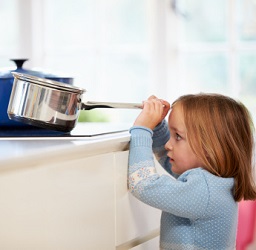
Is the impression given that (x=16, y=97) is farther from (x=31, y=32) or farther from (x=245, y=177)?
(x=31, y=32)

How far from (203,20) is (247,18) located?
210 mm

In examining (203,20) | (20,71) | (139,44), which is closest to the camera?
(20,71)

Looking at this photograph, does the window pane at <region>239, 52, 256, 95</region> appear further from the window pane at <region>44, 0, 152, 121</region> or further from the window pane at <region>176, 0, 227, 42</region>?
the window pane at <region>44, 0, 152, 121</region>

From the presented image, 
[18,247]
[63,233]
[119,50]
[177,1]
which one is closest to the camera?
[18,247]

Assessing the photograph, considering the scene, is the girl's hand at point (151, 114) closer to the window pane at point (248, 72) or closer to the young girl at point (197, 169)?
the young girl at point (197, 169)

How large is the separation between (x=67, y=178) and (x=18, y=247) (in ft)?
0.53

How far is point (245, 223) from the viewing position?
2223 mm

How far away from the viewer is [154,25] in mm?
2914

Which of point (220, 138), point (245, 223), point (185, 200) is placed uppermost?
point (220, 138)

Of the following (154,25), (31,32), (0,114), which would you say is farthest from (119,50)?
(0,114)

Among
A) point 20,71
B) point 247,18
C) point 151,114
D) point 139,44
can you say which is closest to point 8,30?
point 139,44

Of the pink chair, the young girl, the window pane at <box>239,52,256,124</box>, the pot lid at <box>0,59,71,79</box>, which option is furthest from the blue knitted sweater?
the window pane at <box>239,52,256,124</box>

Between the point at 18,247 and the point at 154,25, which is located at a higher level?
the point at 154,25

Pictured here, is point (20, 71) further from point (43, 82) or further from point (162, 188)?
point (162, 188)
